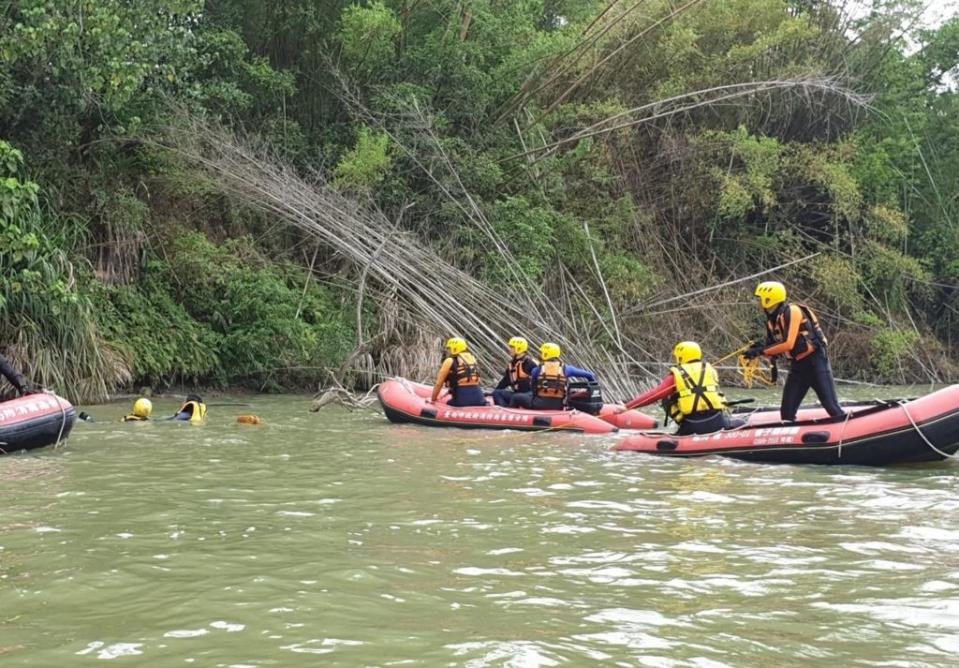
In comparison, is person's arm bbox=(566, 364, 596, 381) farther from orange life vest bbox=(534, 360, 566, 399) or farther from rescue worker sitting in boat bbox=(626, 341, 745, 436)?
rescue worker sitting in boat bbox=(626, 341, 745, 436)

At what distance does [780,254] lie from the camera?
20.5m

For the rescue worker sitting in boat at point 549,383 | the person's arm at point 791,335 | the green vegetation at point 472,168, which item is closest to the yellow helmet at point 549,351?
the rescue worker sitting in boat at point 549,383

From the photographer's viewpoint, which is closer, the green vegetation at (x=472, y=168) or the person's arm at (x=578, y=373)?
the person's arm at (x=578, y=373)

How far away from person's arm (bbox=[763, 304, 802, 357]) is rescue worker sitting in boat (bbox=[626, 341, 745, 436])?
0.79 m

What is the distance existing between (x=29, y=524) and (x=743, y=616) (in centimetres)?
361

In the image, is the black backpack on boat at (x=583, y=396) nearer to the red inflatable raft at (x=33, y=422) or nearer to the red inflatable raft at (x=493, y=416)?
the red inflatable raft at (x=493, y=416)

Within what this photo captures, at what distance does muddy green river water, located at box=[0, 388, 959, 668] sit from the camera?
10.2 ft

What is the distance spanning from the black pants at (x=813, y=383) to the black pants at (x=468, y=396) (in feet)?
12.0

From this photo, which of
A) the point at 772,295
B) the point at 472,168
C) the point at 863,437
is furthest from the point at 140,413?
the point at 472,168

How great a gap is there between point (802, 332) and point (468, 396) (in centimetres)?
405

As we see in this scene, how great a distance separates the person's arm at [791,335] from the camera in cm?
780

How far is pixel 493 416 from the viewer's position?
10312 mm

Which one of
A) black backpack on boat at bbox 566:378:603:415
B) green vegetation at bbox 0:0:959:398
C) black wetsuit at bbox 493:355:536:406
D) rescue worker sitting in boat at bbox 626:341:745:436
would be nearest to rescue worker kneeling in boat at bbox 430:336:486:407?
black wetsuit at bbox 493:355:536:406

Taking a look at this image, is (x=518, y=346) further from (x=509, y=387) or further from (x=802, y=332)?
(x=802, y=332)
